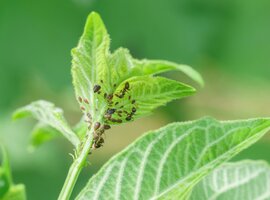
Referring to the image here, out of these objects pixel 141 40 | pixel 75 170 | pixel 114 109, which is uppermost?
pixel 141 40

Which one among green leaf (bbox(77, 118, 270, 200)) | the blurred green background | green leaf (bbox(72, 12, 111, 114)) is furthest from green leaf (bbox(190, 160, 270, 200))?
the blurred green background

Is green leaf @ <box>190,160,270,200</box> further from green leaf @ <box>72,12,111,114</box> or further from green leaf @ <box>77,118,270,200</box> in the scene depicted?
green leaf @ <box>72,12,111,114</box>

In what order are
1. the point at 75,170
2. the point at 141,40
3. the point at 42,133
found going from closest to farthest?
the point at 75,170 → the point at 42,133 → the point at 141,40

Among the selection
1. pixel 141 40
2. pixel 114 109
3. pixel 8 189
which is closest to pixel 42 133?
pixel 8 189

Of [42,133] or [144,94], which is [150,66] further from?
[42,133]

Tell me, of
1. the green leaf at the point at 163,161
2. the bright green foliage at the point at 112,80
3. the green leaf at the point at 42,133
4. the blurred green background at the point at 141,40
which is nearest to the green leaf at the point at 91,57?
the bright green foliage at the point at 112,80

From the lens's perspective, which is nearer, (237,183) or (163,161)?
(163,161)

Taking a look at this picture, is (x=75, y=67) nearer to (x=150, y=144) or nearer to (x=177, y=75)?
(x=150, y=144)

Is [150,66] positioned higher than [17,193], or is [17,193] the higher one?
[150,66]
